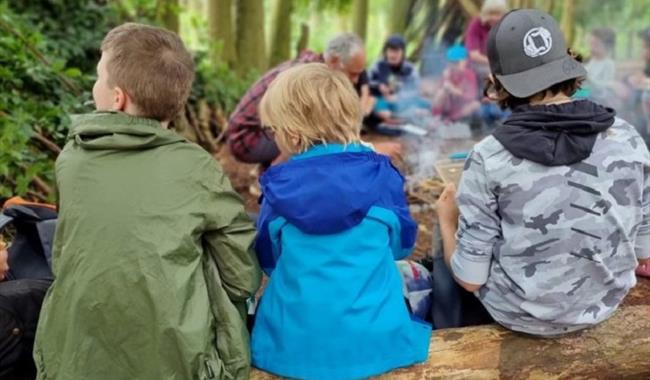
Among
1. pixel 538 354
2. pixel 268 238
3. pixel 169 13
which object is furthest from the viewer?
pixel 169 13

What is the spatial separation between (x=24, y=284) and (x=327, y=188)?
1.18 metres

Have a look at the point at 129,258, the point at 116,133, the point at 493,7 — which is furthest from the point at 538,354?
the point at 493,7

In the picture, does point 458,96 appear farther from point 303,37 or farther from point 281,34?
Answer: point 303,37

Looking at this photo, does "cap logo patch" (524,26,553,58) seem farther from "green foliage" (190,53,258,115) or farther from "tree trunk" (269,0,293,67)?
"tree trunk" (269,0,293,67)

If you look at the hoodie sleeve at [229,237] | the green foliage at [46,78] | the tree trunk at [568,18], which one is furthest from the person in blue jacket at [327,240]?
the tree trunk at [568,18]

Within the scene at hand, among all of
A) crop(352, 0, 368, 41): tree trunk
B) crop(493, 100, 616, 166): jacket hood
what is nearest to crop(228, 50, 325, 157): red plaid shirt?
crop(493, 100, 616, 166): jacket hood

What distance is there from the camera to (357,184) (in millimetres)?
2145

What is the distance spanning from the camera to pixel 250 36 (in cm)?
898

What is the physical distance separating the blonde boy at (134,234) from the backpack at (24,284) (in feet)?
0.63

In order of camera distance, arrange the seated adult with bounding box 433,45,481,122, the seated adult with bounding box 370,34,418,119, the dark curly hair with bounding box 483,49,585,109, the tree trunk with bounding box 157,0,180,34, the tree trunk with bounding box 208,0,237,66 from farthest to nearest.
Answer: the tree trunk with bounding box 208,0,237,66 → the seated adult with bounding box 370,34,418,119 → the seated adult with bounding box 433,45,481,122 → the tree trunk with bounding box 157,0,180,34 → the dark curly hair with bounding box 483,49,585,109

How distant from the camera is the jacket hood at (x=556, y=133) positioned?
7.20 feet

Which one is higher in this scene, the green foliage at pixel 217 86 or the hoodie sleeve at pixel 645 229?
the hoodie sleeve at pixel 645 229

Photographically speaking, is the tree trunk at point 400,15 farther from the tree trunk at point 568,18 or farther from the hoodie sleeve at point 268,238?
the hoodie sleeve at point 268,238

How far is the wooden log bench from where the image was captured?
2410 mm
